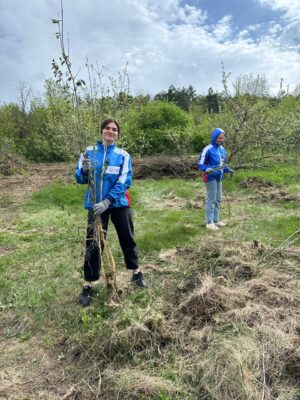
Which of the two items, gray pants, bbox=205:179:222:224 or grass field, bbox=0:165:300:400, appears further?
gray pants, bbox=205:179:222:224

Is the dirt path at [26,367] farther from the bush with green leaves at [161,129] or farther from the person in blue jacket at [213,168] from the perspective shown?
the bush with green leaves at [161,129]

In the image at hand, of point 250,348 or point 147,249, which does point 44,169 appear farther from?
point 250,348

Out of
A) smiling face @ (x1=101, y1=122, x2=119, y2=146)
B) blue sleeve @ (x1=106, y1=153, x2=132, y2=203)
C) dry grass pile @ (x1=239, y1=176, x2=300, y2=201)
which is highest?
smiling face @ (x1=101, y1=122, x2=119, y2=146)

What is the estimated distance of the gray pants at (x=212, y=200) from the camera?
21.6 ft

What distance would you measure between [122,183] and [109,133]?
0.54 meters

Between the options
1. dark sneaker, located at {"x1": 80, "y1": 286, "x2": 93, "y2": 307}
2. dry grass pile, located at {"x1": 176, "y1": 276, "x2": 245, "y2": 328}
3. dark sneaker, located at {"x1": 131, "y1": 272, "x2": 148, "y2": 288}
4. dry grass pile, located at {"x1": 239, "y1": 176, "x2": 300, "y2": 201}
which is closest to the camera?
dry grass pile, located at {"x1": 176, "y1": 276, "x2": 245, "y2": 328}

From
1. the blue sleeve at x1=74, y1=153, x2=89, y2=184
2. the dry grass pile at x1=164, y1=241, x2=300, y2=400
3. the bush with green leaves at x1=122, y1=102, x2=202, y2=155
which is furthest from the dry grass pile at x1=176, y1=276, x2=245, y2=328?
the bush with green leaves at x1=122, y1=102, x2=202, y2=155

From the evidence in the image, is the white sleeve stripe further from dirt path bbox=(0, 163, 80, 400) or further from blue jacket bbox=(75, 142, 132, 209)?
dirt path bbox=(0, 163, 80, 400)

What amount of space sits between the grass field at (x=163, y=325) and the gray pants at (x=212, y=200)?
0.63 m

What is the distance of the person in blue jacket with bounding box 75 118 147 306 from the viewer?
3.72m

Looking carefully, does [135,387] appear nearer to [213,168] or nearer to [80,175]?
[80,175]

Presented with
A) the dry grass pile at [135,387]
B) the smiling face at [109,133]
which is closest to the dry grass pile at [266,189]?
the smiling face at [109,133]

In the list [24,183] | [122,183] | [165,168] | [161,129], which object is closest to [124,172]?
[122,183]

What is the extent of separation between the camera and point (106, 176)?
12.7 ft
